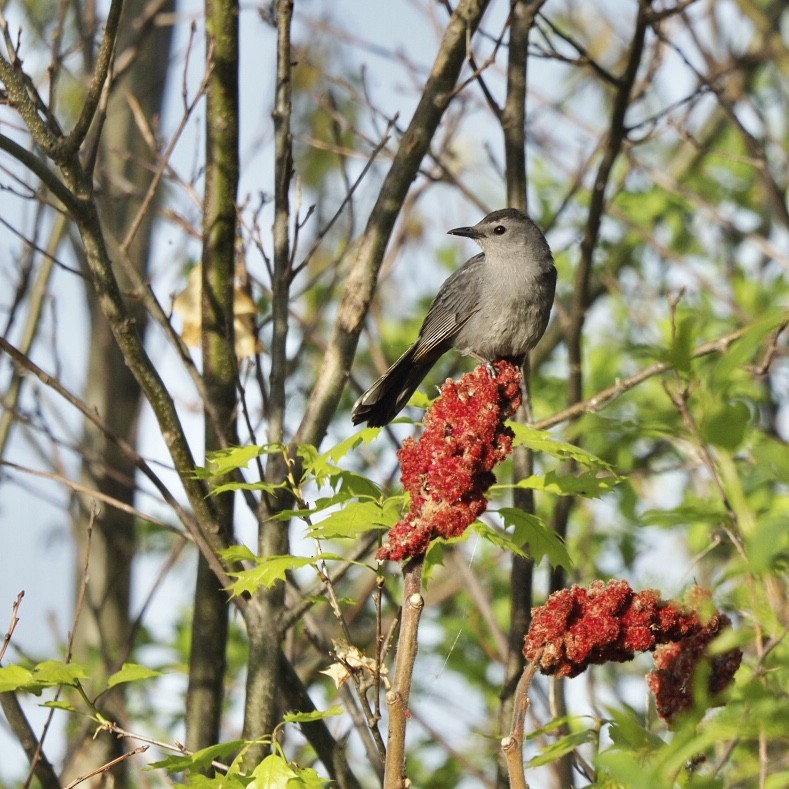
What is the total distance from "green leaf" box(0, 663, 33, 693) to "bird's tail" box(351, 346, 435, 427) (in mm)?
1938

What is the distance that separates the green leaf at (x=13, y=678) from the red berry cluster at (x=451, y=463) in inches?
39.9

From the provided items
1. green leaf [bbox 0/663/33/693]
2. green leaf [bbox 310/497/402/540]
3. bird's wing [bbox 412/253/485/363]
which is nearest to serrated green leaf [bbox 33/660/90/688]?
green leaf [bbox 0/663/33/693]

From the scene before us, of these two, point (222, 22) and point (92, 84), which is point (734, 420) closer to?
point (92, 84)

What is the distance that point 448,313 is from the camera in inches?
208

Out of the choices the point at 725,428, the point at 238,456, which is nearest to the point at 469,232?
the point at 238,456

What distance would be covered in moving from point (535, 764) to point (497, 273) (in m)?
2.95

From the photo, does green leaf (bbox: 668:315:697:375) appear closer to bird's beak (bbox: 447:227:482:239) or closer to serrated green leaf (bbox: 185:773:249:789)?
serrated green leaf (bbox: 185:773:249:789)

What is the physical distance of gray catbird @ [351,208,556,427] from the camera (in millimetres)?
4973

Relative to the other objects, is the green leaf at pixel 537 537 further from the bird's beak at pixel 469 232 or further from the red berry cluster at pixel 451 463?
the bird's beak at pixel 469 232

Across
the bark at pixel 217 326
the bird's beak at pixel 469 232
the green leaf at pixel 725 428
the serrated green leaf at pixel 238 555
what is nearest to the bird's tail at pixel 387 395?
the bark at pixel 217 326

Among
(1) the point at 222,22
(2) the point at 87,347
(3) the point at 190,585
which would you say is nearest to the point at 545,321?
(1) the point at 222,22

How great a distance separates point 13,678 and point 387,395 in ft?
7.34

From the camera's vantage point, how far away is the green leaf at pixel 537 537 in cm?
291

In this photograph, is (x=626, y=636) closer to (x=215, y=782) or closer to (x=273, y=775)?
(x=273, y=775)
